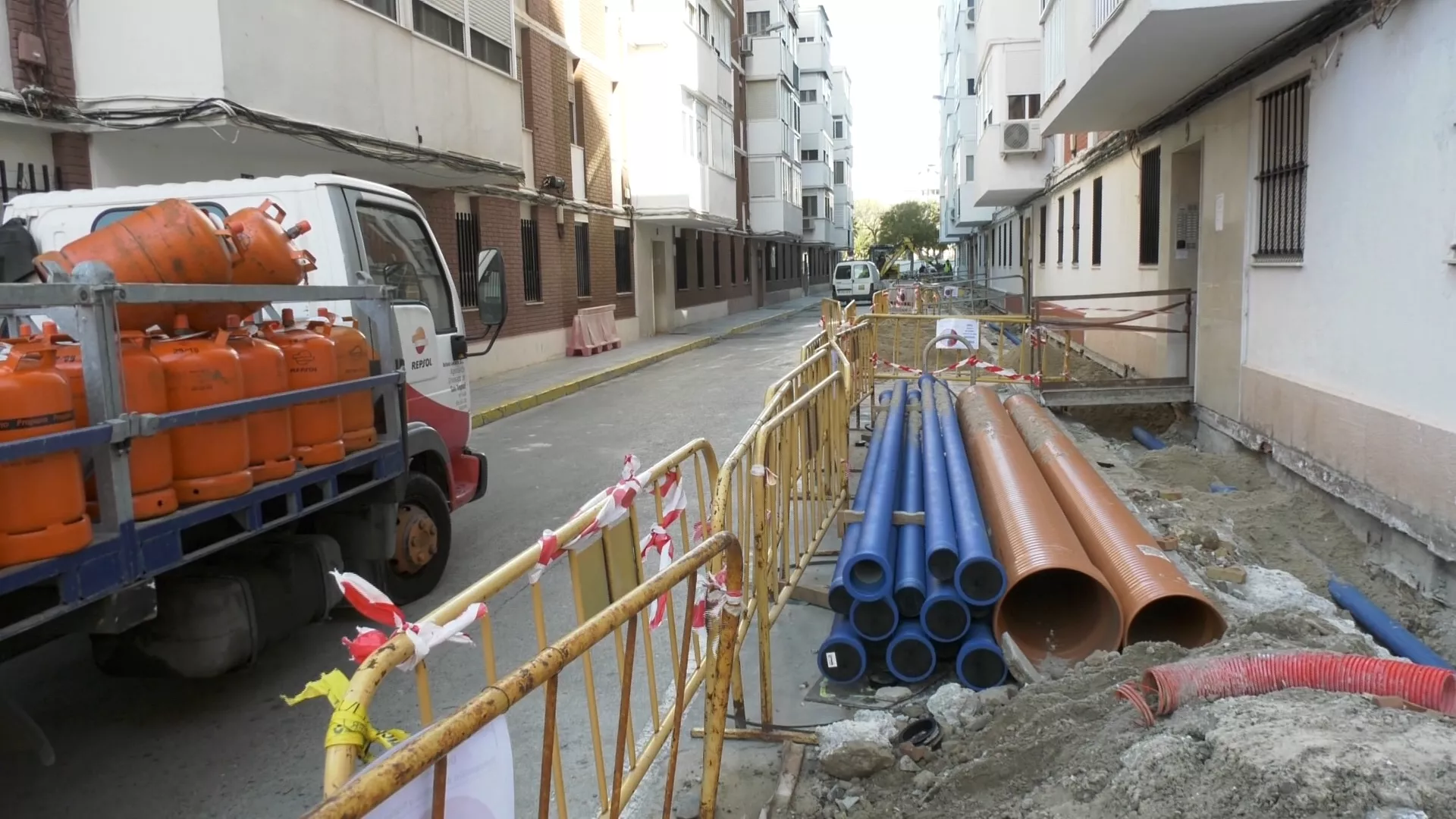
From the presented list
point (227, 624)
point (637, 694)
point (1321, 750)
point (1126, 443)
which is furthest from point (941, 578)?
point (1126, 443)

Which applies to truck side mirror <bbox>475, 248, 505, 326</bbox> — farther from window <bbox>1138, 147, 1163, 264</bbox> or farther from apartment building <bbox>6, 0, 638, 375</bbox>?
window <bbox>1138, 147, 1163, 264</bbox>

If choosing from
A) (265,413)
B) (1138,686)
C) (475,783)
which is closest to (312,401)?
(265,413)

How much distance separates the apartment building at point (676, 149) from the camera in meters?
24.1

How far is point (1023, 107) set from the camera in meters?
22.5

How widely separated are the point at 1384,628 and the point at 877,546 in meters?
2.85

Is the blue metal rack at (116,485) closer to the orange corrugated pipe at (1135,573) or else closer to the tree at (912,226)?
the orange corrugated pipe at (1135,573)

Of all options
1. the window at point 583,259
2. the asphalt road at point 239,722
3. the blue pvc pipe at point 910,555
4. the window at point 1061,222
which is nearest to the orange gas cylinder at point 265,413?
the asphalt road at point 239,722

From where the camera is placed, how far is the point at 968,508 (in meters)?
5.20

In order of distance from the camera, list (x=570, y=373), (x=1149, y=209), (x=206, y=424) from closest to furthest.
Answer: (x=206, y=424), (x=1149, y=209), (x=570, y=373)

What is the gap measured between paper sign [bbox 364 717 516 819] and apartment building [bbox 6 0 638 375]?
882 centimetres

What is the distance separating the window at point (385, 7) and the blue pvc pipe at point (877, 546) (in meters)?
9.03

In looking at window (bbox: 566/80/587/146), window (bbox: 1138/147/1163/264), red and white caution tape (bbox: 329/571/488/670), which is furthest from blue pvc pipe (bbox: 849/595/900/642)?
window (bbox: 566/80/587/146)

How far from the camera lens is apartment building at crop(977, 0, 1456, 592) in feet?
19.1

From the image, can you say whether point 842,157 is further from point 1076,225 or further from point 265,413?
point 265,413
